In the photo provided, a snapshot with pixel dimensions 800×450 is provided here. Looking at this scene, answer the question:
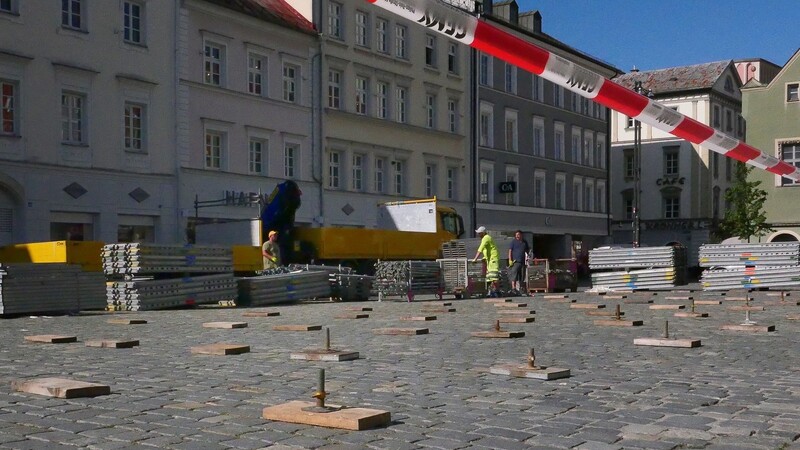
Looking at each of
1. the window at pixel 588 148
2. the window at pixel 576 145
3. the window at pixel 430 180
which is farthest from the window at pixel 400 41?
the window at pixel 588 148

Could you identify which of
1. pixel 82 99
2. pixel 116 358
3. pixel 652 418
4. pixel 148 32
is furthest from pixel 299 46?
pixel 652 418

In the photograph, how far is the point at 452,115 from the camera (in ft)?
170

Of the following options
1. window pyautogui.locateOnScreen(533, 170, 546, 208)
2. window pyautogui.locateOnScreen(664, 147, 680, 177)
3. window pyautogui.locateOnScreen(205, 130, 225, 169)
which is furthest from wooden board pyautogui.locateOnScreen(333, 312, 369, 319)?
window pyautogui.locateOnScreen(664, 147, 680, 177)

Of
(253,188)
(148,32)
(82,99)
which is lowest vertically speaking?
(253,188)

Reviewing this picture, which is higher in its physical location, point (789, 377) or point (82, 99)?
point (82, 99)

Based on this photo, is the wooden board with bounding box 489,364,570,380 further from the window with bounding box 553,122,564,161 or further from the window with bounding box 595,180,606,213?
the window with bounding box 595,180,606,213

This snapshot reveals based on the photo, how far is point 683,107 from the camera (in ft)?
261

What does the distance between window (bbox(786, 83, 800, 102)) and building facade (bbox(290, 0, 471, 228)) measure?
50.5ft

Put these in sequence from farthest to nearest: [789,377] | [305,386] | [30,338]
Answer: [30,338]
[789,377]
[305,386]

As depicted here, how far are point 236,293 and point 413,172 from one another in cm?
2376

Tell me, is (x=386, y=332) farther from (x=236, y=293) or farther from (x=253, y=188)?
(x=253, y=188)

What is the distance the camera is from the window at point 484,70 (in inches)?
2114

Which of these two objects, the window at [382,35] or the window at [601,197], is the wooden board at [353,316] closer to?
the window at [382,35]

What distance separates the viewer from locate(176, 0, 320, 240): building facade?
36.3 metres
